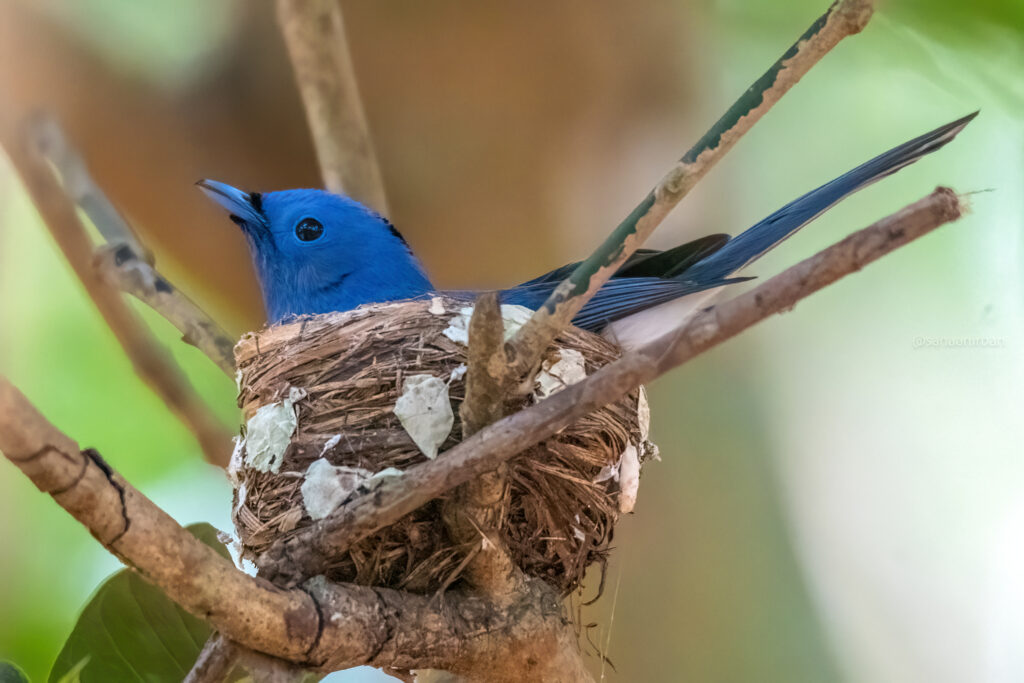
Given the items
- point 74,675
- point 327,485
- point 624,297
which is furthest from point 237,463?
point 624,297

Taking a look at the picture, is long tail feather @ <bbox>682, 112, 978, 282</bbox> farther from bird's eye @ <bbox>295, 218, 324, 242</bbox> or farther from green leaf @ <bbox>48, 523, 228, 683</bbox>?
green leaf @ <bbox>48, 523, 228, 683</bbox>

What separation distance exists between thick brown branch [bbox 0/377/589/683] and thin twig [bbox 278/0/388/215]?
1292 millimetres

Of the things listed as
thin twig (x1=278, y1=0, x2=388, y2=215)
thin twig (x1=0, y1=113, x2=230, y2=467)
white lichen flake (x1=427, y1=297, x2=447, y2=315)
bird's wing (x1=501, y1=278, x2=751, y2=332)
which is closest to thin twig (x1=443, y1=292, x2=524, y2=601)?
white lichen flake (x1=427, y1=297, x2=447, y2=315)

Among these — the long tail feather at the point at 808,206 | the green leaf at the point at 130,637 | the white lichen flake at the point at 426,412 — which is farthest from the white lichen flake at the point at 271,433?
the long tail feather at the point at 808,206

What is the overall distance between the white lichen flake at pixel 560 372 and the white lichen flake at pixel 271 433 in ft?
1.25

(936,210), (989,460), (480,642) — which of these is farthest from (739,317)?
(989,460)

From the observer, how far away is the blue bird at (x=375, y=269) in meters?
1.68

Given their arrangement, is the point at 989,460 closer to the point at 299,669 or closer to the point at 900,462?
the point at 900,462

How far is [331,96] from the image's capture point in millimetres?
2266

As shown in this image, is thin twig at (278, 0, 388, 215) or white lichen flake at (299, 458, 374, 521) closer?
white lichen flake at (299, 458, 374, 521)

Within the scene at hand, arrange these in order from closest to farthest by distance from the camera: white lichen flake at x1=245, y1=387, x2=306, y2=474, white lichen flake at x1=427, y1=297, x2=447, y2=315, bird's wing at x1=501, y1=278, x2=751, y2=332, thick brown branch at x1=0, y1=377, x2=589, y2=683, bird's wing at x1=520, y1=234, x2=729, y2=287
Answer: thick brown branch at x1=0, y1=377, x2=589, y2=683 → white lichen flake at x1=245, y1=387, x2=306, y2=474 → white lichen flake at x1=427, y1=297, x2=447, y2=315 → bird's wing at x1=501, y1=278, x2=751, y2=332 → bird's wing at x1=520, y1=234, x2=729, y2=287

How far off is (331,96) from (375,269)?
61 cm

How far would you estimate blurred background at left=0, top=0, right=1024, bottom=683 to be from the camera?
1992mm

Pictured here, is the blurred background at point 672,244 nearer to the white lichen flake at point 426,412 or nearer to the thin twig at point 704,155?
the white lichen flake at point 426,412
